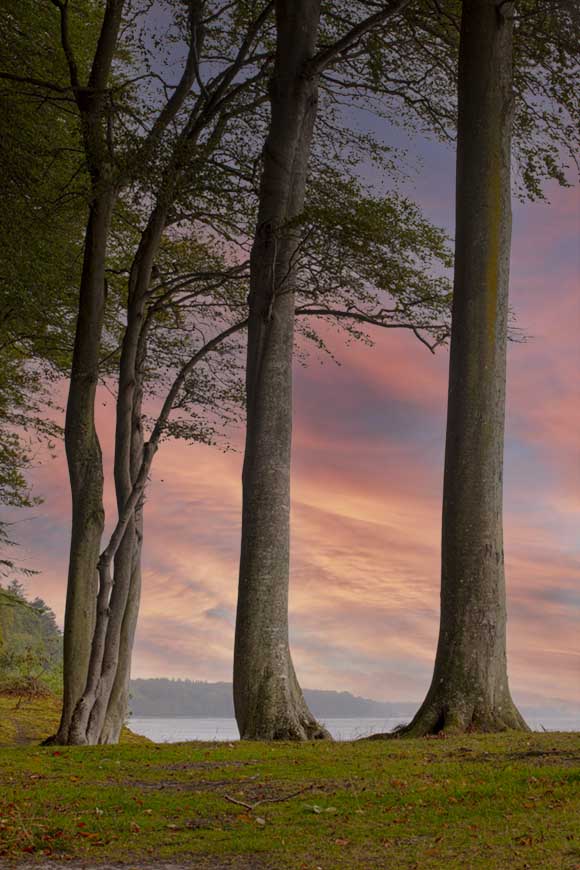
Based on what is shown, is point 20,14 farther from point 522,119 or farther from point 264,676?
point 264,676

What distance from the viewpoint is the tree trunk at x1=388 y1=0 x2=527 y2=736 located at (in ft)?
32.8

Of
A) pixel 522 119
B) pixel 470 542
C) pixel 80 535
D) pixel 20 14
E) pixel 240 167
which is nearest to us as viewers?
pixel 470 542

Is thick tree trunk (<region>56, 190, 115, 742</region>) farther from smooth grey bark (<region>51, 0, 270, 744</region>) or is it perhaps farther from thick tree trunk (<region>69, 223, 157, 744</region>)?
thick tree trunk (<region>69, 223, 157, 744</region>)

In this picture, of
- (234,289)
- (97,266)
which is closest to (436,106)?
(234,289)

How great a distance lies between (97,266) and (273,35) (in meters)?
6.03

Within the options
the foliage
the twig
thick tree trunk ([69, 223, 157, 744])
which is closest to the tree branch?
thick tree trunk ([69, 223, 157, 744])

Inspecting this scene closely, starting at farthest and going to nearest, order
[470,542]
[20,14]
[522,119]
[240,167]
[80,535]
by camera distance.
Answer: [20,14]
[240,167]
[522,119]
[80,535]
[470,542]

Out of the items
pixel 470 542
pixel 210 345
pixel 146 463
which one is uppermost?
pixel 210 345

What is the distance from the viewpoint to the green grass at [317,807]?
5480 millimetres

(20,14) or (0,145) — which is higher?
(20,14)

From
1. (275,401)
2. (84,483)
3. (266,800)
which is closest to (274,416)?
(275,401)

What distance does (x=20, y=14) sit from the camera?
17.2 metres

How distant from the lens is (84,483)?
13.8m

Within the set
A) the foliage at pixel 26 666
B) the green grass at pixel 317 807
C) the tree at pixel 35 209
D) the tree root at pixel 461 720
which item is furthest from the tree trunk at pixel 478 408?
the foliage at pixel 26 666
